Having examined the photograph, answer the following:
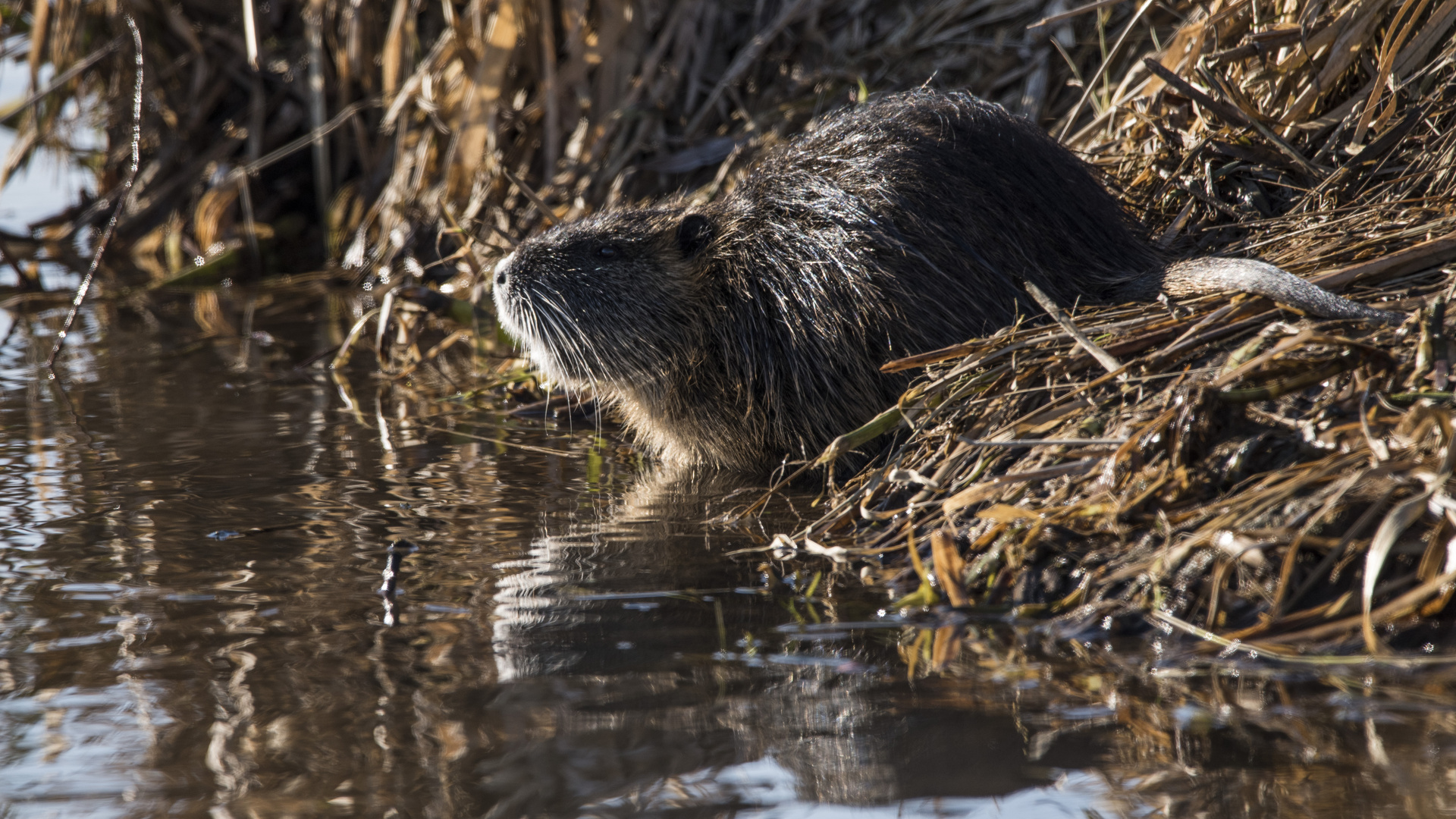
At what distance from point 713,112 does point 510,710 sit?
4042 mm

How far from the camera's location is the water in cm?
160

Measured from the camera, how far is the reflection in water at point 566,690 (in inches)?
62.9

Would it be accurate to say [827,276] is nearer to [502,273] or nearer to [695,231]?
[695,231]

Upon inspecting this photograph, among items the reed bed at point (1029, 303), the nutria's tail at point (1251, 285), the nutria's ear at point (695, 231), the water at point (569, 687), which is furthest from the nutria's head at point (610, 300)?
the nutria's tail at point (1251, 285)

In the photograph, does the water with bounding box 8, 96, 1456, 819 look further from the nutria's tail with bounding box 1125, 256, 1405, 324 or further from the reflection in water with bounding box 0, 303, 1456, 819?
the nutria's tail with bounding box 1125, 256, 1405, 324

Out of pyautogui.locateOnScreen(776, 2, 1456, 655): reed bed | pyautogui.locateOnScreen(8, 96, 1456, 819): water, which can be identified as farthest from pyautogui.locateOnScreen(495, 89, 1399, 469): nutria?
pyautogui.locateOnScreen(8, 96, 1456, 819): water

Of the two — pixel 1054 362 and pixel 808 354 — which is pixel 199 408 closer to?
A: pixel 808 354

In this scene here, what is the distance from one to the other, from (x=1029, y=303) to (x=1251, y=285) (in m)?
0.58

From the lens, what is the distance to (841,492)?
2.79 metres

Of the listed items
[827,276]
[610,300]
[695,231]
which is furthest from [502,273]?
[827,276]

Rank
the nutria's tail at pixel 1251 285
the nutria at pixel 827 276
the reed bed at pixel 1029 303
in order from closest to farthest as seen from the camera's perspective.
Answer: the reed bed at pixel 1029 303 < the nutria's tail at pixel 1251 285 < the nutria at pixel 827 276

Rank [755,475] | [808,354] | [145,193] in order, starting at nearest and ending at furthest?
[808,354] < [755,475] < [145,193]

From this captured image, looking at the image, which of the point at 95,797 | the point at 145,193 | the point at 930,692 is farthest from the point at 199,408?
the point at 145,193

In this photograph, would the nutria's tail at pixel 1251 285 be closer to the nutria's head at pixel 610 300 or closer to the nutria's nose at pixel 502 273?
the nutria's head at pixel 610 300
